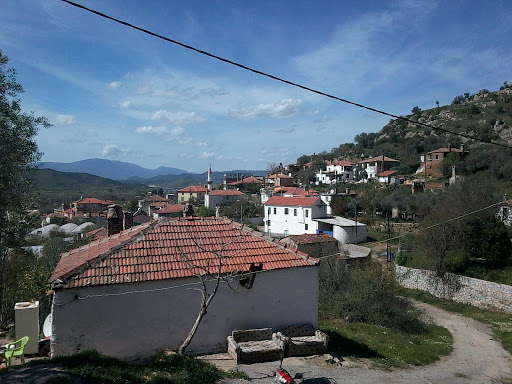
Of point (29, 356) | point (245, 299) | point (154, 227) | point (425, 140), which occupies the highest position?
point (425, 140)

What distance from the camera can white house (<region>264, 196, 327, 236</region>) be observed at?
47.2 meters

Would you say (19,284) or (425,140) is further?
(425,140)

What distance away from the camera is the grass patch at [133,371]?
748 cm

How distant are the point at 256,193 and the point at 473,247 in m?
63.7

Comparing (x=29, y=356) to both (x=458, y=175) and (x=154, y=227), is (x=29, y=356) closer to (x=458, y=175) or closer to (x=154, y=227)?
(x=154, y=227)

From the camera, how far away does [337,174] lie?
79.4 meters

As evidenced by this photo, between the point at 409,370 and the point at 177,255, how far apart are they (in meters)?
8.11

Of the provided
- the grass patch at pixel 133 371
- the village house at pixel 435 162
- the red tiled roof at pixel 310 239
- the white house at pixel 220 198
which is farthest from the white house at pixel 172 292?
the white house at pixel 220 198

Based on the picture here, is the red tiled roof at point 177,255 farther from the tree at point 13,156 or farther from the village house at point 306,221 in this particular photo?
the village house at point 306,221

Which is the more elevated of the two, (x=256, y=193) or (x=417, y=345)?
(x=256, y=193)

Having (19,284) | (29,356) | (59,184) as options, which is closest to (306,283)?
(29,356)

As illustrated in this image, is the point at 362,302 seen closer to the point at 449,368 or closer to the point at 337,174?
the point at 449,368

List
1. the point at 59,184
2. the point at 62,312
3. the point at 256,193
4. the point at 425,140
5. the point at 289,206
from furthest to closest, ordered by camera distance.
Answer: the point at 59,184 → the point at 256,193 → the point at 425,140 → the point at 289,206 → the point at 62,312

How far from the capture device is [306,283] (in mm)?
12266
